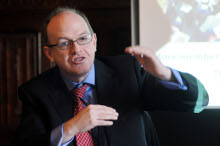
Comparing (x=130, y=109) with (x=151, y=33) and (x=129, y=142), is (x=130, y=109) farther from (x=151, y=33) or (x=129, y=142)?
(x=151, y=33)

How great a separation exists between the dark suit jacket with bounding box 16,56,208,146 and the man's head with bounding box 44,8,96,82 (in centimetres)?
15

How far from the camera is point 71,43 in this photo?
51.8 inches

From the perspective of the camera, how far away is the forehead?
1303mm

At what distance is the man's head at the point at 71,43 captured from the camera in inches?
50.9

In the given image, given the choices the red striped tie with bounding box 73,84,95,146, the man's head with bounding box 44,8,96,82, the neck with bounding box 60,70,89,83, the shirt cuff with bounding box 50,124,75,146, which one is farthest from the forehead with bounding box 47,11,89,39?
the shirt cuff with bounding box 50,124,75,146

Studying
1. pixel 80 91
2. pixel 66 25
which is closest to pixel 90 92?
pixel 80 91

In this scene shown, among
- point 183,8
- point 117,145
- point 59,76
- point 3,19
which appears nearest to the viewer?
point 117,145

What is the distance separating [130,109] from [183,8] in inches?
72.2

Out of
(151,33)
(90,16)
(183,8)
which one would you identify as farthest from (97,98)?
(90,16)

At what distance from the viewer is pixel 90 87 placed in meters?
1.43

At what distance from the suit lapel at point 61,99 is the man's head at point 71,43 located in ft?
0.35

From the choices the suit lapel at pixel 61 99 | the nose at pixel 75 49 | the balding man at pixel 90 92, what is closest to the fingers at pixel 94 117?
the balding man at pixel 90 92

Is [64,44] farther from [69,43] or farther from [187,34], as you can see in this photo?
[187,34]

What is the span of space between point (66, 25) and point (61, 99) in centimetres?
40
